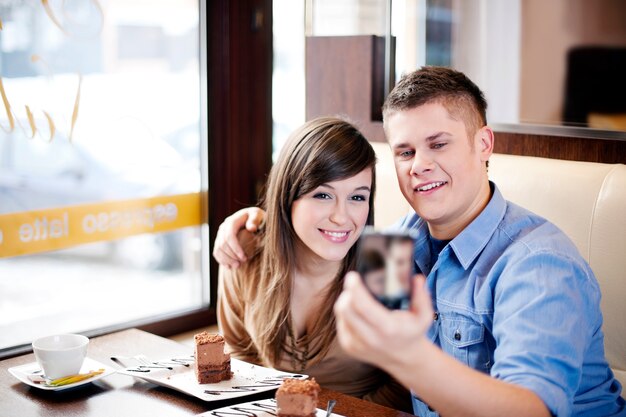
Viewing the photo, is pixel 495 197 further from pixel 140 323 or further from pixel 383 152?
pixel 140 323

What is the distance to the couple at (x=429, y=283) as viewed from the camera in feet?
3.93

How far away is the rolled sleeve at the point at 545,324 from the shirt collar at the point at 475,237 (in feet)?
0.48

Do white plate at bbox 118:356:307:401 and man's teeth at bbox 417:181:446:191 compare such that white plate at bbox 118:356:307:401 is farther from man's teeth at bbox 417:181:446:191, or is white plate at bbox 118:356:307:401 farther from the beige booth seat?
the beige booth seat

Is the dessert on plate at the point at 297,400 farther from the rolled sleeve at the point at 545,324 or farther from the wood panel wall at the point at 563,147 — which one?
the wood panel wall at the point at 563,147

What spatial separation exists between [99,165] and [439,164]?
1.20 m

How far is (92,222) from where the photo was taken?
2.45m

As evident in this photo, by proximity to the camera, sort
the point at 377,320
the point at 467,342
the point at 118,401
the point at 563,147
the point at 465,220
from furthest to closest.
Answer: the point at 563,147 < the point at 465,220 < the point at 467,342 < the point at 118,401 < the point at 377,320

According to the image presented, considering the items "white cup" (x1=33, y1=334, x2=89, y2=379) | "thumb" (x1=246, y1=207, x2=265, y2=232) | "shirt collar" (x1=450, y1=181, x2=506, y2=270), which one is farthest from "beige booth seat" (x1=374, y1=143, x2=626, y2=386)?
"white cup" (x1=33, y1=334, x2=89, y2=379)

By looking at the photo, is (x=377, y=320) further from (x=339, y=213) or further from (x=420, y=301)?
(x=339, y=213)

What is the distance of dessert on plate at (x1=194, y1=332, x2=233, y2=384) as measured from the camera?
1.63m

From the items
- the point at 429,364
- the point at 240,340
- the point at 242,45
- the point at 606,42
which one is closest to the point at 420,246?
the point at 240,340

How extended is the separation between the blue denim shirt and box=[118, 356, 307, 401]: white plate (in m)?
0.38

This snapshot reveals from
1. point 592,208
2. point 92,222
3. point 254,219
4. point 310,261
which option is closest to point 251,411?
point 310,261

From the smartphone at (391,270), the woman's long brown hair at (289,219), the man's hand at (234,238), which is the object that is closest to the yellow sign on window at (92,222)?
the man's hand at (234,238)
